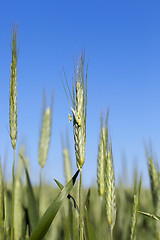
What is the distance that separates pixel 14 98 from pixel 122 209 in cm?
136

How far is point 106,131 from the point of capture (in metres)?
0.97

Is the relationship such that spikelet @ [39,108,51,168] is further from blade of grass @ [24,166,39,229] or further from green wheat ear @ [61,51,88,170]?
green wheat ear @ [61,51,88,170]

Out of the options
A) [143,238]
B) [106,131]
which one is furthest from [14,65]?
[143,238]

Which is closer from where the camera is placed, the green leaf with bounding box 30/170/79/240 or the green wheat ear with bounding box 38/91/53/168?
the green leaf with bounding box 30/170/79/240

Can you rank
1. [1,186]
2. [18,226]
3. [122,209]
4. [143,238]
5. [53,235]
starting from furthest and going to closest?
1. [122,209]
2. [143,238]
3. [53,235]
4. [18,226]
5. [1,186]

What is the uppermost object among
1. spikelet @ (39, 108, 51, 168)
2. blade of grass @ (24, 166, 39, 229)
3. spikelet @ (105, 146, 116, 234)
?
spikelet @ (39, 108, 51, 168)

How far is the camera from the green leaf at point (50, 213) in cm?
80

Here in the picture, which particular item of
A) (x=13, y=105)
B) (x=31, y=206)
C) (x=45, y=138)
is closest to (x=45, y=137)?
(x=45, y=138)

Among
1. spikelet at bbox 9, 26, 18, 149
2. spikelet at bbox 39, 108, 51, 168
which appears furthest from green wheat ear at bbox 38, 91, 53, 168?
spikelet at bbox 9, 26, 18, 149

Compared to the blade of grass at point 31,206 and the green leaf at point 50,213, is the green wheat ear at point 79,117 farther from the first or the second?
the blade of grass at point 31,206

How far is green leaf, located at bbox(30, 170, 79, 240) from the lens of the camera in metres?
0.80

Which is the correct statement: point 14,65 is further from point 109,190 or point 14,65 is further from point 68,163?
point 68,163

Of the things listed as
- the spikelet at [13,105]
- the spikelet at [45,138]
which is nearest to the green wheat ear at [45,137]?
the spikelet at [45,138]

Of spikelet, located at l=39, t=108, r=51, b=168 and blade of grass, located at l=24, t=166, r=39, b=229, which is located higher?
spikelet, located at l=39, t=108, r=51, b=168
